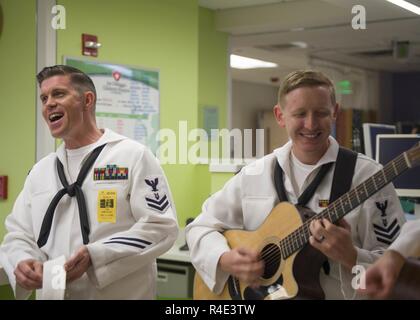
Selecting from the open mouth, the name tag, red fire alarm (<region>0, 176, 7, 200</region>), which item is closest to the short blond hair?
the name tag

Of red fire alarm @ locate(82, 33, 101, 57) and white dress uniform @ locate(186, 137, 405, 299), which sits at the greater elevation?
red fire alarm @ locate(82, 33, 101, 57)

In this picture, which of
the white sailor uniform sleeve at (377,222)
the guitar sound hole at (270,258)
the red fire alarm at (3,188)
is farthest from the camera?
the red fire alarm at (3,188)

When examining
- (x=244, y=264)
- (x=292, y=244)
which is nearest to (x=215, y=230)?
(x=244, y=264)

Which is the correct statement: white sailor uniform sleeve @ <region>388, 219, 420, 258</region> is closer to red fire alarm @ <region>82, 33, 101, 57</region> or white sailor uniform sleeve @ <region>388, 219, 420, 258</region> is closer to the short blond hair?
the short blond hair

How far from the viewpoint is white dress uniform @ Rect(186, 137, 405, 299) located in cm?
179

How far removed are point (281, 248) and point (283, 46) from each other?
193 centimetres

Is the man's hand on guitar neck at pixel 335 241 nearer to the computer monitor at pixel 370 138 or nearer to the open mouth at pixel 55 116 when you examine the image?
the open mouth at pixel 55 116

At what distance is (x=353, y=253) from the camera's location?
1.75 m

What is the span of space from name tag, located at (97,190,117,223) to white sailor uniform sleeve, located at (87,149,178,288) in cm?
6

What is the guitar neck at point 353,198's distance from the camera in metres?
1.70

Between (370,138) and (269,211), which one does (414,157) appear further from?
(370,138)

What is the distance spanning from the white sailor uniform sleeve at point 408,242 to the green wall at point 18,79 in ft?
5.42

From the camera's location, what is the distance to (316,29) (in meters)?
3.65

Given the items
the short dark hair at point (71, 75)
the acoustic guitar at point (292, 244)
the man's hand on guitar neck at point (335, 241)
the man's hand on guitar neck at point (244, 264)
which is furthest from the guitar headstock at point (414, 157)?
the short dark hair at point (71, 75)
